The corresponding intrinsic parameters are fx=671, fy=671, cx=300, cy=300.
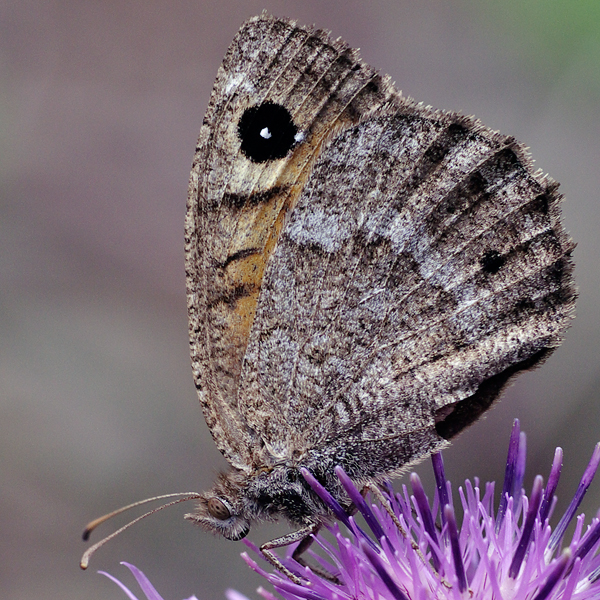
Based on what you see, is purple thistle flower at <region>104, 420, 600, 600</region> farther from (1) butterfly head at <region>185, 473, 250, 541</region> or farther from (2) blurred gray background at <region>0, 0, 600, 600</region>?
(2) blurred gray background at <region>0, 0, 600, 600</region>

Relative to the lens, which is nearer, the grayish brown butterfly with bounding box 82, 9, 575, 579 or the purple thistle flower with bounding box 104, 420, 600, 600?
the purple thistle flower with bounding box 104, 420, 600, 600

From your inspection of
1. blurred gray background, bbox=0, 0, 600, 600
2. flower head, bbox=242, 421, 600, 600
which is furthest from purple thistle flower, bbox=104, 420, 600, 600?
blurred gray background, bbox=0, 0, 600, 600

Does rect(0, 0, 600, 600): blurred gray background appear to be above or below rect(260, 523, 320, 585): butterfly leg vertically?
above

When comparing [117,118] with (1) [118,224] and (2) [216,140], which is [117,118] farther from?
(2) [216,140]

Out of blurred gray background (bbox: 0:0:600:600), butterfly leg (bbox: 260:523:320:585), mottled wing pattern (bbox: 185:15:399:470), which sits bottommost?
butterfly leg (bbox: 260:523:320:585)

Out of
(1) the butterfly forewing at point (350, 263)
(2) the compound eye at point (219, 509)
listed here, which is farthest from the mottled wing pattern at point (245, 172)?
(2) the compound eye at point (219, 509)

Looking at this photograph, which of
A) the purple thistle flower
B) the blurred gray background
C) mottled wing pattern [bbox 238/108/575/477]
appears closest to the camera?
the purple thistle flower
